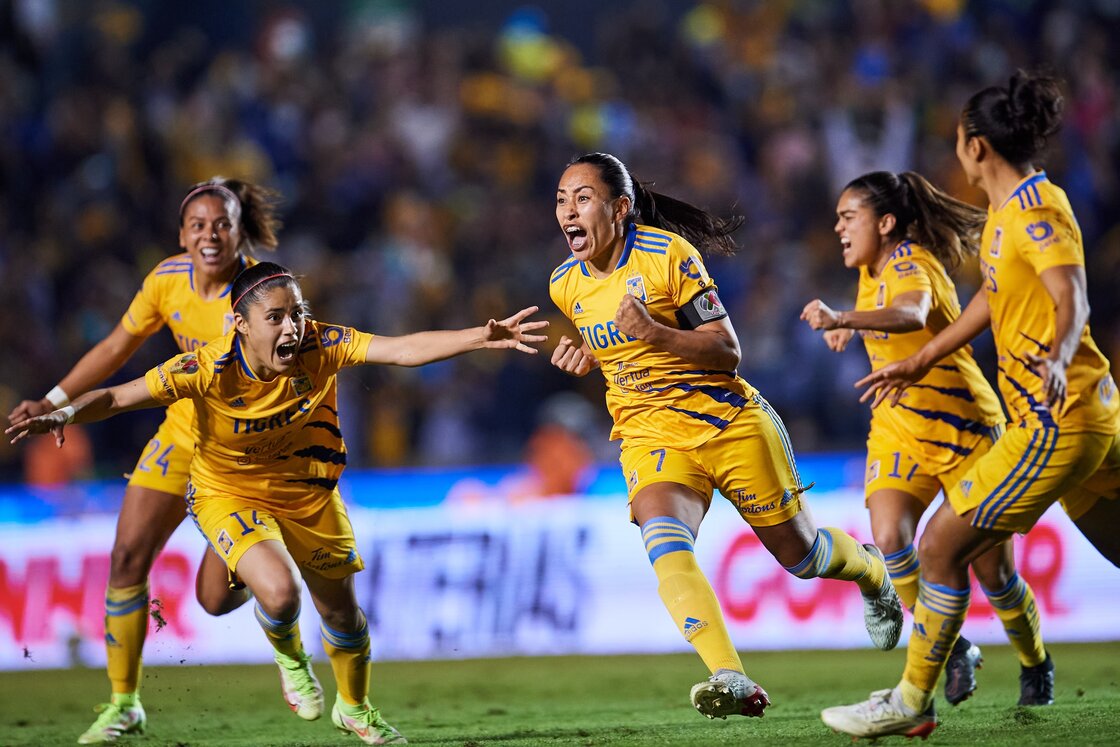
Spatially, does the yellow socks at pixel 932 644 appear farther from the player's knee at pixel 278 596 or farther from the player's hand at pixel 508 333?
the player's knee at pixel 278 596

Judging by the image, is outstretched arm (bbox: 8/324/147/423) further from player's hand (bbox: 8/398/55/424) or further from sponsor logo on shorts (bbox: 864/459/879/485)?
sponsor logo on shorts (bbox: 864/459/879/485)

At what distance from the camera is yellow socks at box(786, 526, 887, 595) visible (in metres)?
5.86

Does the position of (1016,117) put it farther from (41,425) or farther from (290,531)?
(41,425)

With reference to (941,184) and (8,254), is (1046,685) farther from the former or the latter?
(8,254)

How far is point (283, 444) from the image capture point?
6.33m

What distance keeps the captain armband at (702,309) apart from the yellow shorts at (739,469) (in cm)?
44

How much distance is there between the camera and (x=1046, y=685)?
22.1 feet

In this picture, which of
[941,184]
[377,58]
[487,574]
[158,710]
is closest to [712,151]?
[941,184]

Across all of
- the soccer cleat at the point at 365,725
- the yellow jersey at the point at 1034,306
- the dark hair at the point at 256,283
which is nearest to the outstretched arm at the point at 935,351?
the yellow jersey at the point at 1034,306

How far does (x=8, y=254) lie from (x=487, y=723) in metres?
8.90

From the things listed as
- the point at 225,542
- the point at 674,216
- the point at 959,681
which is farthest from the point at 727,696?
the point at 225,542

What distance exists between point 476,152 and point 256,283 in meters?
9.17

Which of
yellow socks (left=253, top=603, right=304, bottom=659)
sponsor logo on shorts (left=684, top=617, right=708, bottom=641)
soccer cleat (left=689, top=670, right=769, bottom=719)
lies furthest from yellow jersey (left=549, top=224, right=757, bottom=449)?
yellow socks (left=253, top=603, right=304, bottom=659)

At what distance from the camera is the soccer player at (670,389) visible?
18.3 ft
